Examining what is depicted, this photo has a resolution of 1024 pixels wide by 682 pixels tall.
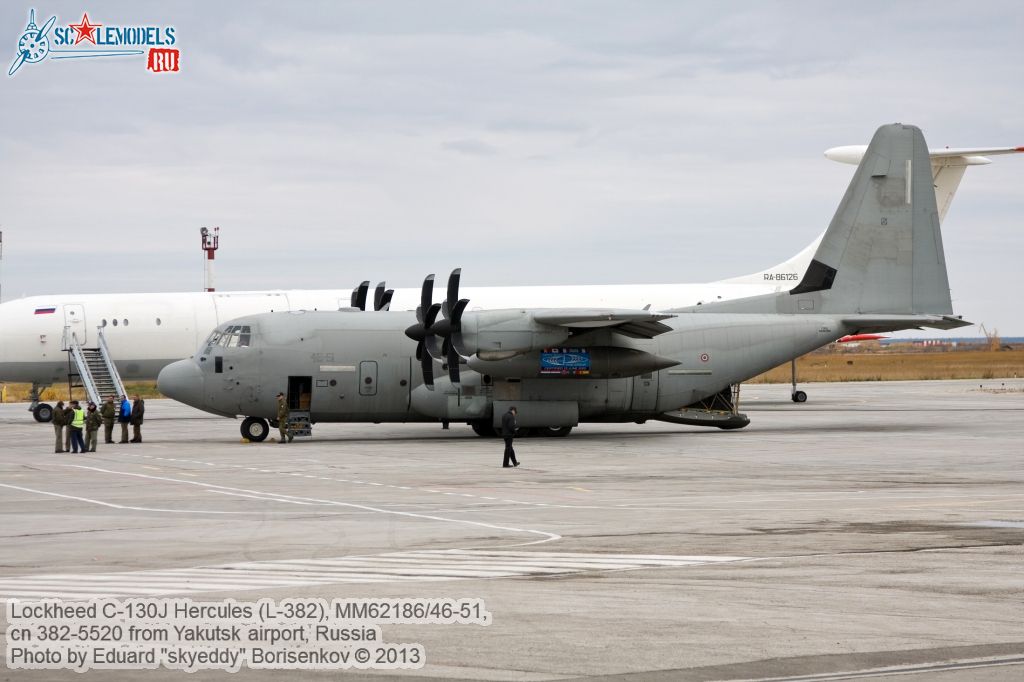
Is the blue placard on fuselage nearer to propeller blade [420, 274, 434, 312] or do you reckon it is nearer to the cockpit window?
propeller blade [420, 274, 434, 312]

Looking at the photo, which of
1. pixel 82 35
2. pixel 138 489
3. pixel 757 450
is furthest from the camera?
pixel 82 35

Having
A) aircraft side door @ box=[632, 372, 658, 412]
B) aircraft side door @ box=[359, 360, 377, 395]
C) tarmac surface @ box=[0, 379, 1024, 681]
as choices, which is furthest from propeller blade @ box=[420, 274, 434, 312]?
aircraft side door @ box=[632, 372, 658, 412]

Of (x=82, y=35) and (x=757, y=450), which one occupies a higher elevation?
(x=82, y=35)

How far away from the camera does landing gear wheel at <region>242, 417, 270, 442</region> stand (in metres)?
37.0

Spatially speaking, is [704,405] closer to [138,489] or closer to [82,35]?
[138,489]

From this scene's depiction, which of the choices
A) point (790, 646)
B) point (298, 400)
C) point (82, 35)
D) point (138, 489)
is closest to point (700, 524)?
point (790, 646)

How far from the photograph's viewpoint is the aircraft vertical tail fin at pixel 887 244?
39.6 meters

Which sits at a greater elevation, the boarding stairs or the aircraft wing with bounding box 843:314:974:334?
the aircraft wing with bounding box 843:314:974:334

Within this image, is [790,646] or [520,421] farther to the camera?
[520,421]

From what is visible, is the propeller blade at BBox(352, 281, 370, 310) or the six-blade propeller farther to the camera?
the propeller blade at BBox(352, 281, 370, 310)

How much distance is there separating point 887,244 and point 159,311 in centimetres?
2987

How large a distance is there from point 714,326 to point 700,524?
21309 mm

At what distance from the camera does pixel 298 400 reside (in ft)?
122

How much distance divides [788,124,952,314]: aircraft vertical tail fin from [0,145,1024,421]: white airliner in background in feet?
38.3
